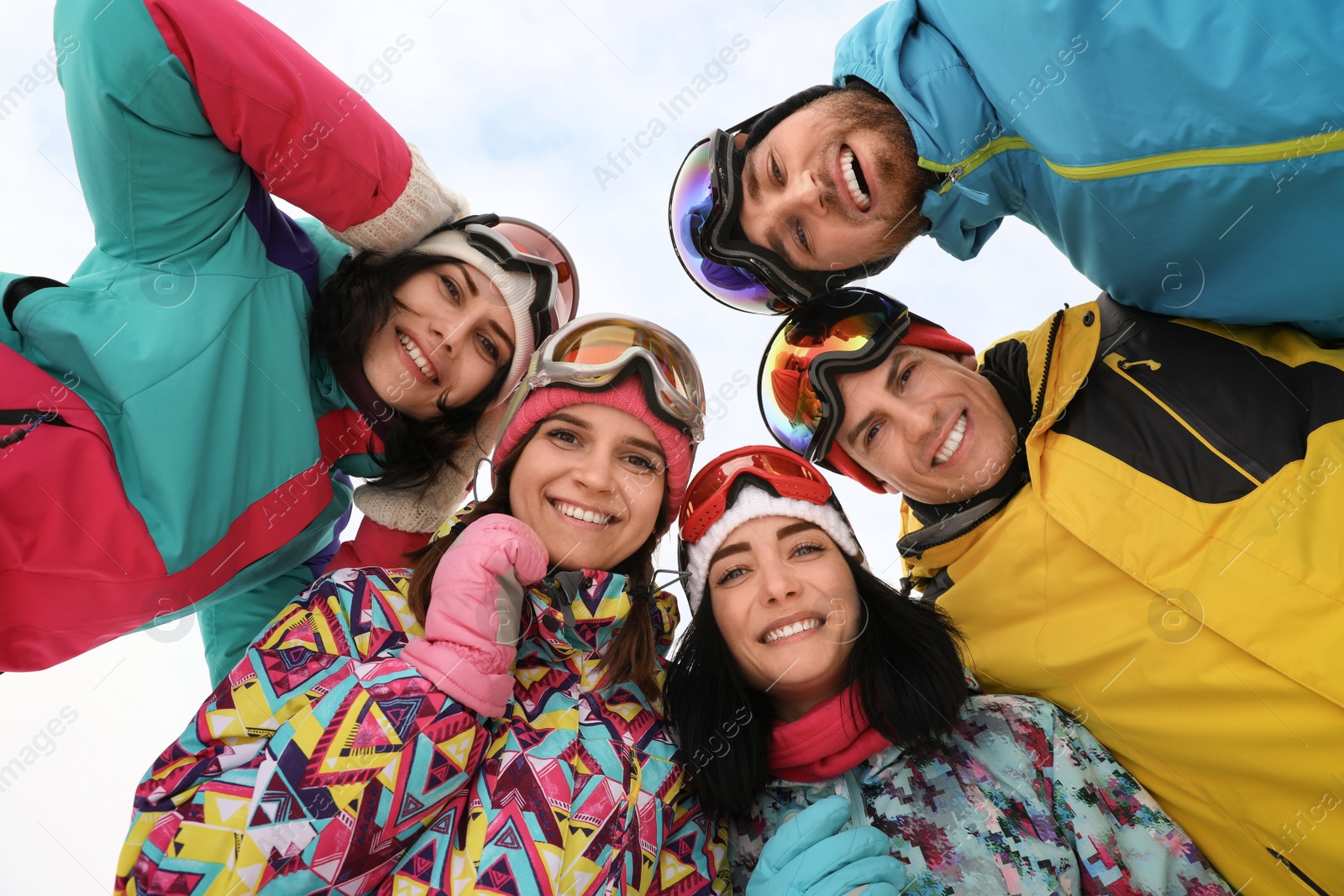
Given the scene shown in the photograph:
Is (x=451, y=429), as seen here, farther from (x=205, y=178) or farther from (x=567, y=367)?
(x=205, y=178)

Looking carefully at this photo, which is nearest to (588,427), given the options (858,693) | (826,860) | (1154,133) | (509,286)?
(509,286)

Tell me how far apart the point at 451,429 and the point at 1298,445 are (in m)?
2.29

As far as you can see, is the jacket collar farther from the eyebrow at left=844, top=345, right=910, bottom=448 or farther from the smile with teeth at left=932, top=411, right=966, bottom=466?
the smile with teeth at left=932, top=411, right=966, bottom=466

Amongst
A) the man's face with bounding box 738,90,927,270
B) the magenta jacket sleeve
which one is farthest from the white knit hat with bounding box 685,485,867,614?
the magenta jacket sleeve

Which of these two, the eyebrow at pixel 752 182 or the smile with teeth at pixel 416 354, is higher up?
the eyebrow at pixel 752 182

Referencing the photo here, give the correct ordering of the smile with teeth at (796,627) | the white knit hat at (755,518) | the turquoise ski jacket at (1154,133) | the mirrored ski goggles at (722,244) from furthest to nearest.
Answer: the mirrored ski goggles at (722,244), the white knit hat at (755,518), the smile with teeth at (796,627), the turquoise ski jacket at (1154,133)

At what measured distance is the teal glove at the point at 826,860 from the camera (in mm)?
1864

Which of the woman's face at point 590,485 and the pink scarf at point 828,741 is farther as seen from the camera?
the woman's face at point 590,485

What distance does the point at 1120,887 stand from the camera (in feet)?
6.41

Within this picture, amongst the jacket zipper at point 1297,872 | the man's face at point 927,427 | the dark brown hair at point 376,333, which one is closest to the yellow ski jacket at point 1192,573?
the jacket zipper at point 1297,872

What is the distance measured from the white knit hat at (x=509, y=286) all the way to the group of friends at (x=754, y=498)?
0.7 inches

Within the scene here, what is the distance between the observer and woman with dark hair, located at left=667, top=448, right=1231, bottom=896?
6.53 feet

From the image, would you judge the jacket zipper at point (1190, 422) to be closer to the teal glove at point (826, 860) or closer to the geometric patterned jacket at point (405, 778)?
the teal glove at point (826, 860)

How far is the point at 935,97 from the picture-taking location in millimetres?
2170
